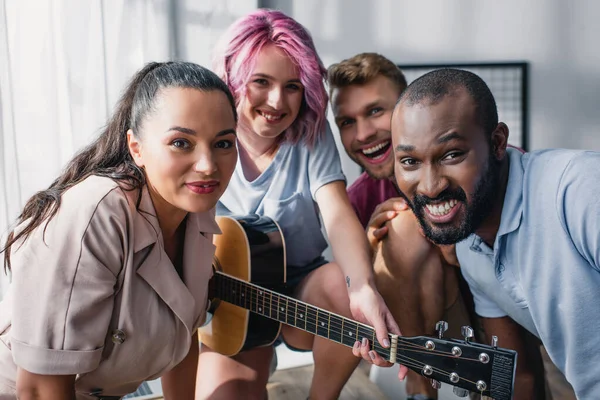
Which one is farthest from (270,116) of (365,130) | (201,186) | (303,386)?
(303,386)

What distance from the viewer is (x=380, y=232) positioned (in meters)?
1.70

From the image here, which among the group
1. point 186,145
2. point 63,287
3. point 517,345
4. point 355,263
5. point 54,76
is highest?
point 54,76

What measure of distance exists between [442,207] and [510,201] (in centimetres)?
14

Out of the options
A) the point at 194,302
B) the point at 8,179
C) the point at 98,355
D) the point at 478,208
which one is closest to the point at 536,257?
the point at 478,208

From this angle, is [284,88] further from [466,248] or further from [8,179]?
[8,179]

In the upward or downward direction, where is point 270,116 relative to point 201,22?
downward

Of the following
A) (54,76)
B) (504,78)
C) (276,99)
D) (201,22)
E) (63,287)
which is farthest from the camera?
(504,78)

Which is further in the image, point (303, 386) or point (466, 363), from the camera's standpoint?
point (303, 386)

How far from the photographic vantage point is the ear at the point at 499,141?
132 cm

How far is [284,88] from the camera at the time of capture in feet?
5.54

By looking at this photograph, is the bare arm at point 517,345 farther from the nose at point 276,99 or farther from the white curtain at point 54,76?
the white curtain at point 54,76

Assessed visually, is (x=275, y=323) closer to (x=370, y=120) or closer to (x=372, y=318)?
(x=372, y=318)

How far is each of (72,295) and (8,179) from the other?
150 centimetres

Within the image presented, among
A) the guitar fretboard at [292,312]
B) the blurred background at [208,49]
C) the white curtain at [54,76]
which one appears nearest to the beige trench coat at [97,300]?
the guitar fretboard at [292,312]
